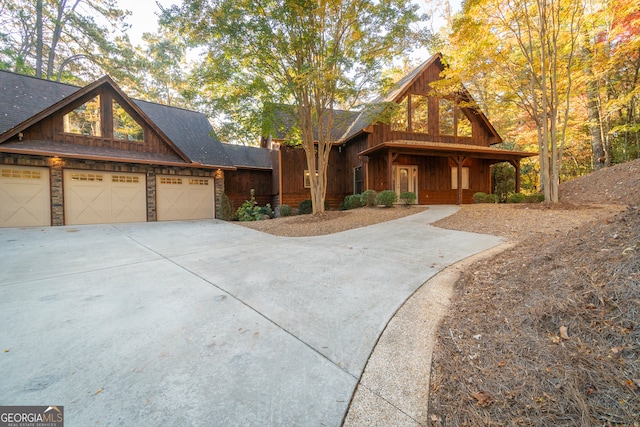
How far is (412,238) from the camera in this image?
5875 millimetres

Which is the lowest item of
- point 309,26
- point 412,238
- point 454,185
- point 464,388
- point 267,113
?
point 464,388

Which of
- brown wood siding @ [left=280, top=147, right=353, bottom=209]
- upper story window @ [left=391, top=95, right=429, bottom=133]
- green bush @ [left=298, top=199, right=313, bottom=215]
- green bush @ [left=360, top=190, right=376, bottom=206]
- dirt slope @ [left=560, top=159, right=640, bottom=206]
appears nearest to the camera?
dirt slope @ [left=560, top=159, right=640, bottom=206]

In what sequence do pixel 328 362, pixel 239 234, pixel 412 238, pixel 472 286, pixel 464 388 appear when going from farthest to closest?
pixel 239 234
pixel 412 238
pixel 472 286
pixel 328 362
pixel 464 388

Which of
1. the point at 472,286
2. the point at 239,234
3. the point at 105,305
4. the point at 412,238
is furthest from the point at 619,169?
the point at 105,305

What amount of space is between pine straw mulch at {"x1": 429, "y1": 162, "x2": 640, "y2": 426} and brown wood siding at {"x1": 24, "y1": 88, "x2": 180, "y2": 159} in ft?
44.0

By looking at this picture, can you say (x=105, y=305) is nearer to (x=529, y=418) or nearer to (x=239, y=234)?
(x=529, y=418)

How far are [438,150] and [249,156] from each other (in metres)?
11.4

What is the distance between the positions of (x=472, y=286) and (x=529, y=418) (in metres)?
1.92

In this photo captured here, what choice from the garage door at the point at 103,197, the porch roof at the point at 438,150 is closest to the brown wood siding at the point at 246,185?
the garage door at the point at 103,197

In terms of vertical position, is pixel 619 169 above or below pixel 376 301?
above

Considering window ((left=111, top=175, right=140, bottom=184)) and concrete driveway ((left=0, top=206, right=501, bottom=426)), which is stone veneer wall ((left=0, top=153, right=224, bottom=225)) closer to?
window ((left=111, top=175, right=140, bottom=184))

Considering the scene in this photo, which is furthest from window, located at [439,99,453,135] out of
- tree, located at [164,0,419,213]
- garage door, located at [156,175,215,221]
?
garage door, located at [156,175,215,221]

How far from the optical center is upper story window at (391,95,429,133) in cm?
1266

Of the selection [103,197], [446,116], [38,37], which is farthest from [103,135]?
[446,116]
